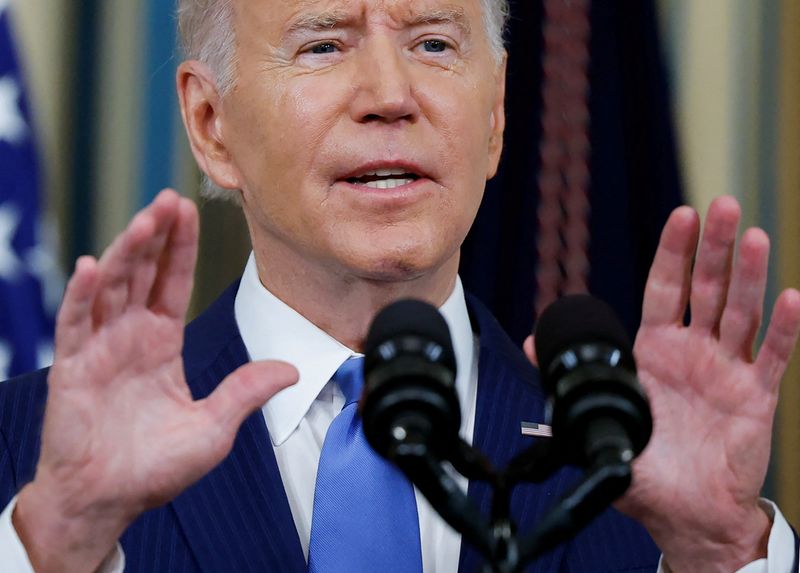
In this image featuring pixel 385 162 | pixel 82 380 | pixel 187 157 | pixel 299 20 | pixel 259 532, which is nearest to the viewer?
pixel 82 380

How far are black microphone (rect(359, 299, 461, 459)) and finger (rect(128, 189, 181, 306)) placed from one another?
0.30 m

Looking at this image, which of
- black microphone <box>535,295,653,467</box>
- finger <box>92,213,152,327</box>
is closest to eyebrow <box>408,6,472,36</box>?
finger <box>92,213,152,327</box>

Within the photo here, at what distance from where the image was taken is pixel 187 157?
2246mm

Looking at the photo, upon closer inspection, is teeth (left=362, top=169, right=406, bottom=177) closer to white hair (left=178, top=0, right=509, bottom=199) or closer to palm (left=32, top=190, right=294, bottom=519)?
white hair (left=178, top=0, right=509, bottom=199)

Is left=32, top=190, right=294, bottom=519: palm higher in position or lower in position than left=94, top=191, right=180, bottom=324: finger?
lower

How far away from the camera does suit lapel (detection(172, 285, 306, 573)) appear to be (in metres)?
1.45

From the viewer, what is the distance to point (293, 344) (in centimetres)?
167

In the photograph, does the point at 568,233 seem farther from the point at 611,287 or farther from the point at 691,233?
the point at 691,233

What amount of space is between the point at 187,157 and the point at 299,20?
2.04ft

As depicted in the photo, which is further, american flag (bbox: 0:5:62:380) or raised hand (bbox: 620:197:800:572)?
american flag (bbox: 0:5:62:380)

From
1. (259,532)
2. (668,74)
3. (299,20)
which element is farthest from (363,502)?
(668,74)

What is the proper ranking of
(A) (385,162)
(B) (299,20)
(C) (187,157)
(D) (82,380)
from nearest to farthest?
(D) (82,380)
(A) (385,162)
(B) (299,20)
(C) (187,157)

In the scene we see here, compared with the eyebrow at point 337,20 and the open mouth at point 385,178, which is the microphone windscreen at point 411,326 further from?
the eyebrow at point 337,20

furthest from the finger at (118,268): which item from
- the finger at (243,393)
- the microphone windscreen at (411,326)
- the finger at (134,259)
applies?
the microphone windscreen at (411,326)
